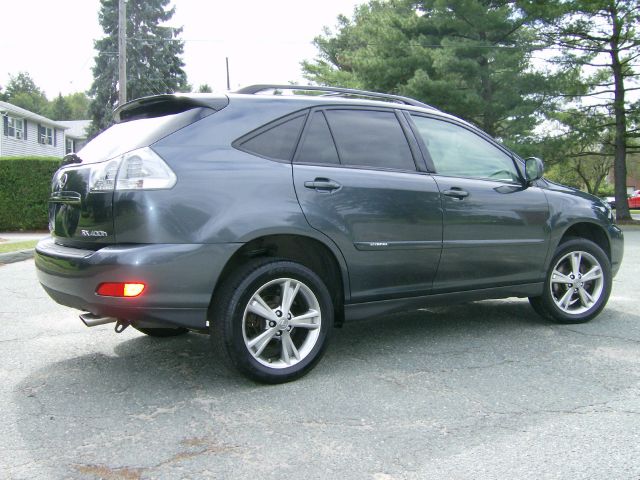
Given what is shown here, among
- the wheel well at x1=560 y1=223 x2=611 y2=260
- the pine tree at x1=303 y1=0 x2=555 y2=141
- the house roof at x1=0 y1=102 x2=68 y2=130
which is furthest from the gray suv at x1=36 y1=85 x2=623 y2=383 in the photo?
the house roof at x1=0 y1=102 x2=68 y2=130

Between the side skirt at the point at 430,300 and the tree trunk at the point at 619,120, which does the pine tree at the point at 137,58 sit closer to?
the tree trunk at the point at 619,120

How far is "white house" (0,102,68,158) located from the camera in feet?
109

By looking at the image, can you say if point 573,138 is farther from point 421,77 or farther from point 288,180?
point 288,180

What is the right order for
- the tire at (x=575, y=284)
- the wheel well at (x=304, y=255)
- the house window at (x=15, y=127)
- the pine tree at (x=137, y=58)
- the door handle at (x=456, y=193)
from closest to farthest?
the wheel well at (x=304, y=255) → the door handle at (x=456, y=193) → the tire at (x=575, y=284) → the house window at (x=15, y=127) → the pine tree at (x=137, y=58)

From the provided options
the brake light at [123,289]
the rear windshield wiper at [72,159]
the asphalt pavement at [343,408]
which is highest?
the rear windshield wiper at [72,159]

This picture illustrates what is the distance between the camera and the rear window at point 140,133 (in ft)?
10.7

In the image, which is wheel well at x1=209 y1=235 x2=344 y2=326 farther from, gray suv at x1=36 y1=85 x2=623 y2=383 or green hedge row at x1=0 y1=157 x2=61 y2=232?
green hedge row at x1=0 y1=157 x2=61 y2=232

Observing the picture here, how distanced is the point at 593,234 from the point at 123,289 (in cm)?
407

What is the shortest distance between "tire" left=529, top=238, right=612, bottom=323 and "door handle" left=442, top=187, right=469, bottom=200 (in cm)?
116

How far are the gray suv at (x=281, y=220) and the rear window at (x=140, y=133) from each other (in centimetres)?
1

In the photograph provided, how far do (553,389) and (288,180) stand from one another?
1.95 meters

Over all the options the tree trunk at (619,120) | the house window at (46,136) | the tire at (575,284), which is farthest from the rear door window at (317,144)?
the house window at (46,136)

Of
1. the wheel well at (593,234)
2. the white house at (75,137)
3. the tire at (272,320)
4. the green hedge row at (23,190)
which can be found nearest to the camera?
the tire at (272,320)

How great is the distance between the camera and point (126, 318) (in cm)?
316
